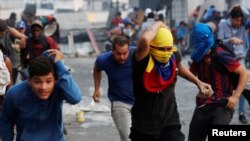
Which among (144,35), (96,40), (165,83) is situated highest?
(144,35)

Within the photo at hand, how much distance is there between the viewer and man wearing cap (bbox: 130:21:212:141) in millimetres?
4676

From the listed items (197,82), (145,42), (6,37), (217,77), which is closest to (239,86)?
(217,77)

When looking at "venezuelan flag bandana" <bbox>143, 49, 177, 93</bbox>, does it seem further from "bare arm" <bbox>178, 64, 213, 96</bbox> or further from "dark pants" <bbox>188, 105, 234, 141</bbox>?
"dark pants" <bbox>188, 105, 234, 141</bbox>

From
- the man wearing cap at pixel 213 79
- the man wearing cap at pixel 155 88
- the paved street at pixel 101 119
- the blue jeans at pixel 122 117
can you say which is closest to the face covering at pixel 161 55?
the man wearing cap at pixel 155 88

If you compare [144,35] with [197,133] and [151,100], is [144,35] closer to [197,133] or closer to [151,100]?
[151,100]

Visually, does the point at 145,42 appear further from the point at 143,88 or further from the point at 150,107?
the point at 150,107

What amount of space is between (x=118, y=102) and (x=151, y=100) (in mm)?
1549

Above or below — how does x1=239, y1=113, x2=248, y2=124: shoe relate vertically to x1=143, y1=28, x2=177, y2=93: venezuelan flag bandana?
below

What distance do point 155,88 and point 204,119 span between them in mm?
1032

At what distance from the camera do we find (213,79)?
545 cm

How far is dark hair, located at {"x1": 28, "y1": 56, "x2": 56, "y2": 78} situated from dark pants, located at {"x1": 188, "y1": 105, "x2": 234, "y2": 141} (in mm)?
1965

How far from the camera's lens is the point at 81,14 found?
2588 centimetres

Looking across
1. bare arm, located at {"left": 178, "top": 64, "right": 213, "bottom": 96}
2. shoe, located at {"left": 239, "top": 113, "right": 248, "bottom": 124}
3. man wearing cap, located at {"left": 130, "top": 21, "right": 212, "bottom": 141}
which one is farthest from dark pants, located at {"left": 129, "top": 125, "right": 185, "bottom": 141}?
shoe, located at {"left": 239, "top": 113, "right": 248, "bottom": 124}

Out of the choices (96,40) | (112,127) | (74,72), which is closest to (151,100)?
(112,127)
